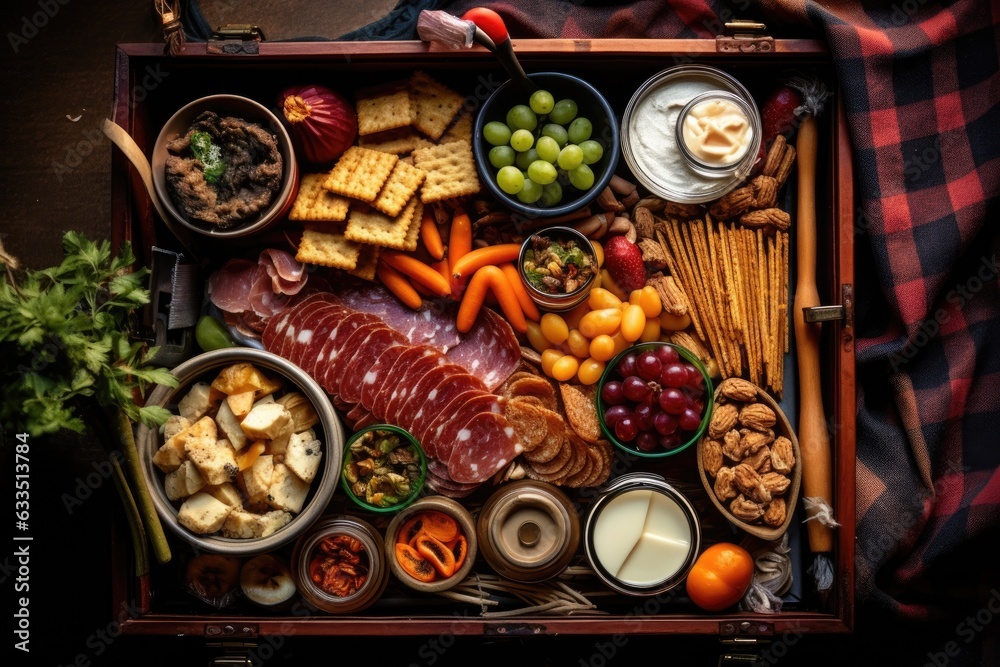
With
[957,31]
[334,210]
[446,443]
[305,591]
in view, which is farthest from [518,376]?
[957,31]

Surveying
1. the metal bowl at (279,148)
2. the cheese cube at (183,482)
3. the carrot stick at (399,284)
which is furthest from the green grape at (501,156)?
the cheese cube at (183,482)

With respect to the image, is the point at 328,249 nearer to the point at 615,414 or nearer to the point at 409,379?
the point at 409,379

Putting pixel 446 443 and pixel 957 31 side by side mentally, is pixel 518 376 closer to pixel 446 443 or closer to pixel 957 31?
pixel 446 443

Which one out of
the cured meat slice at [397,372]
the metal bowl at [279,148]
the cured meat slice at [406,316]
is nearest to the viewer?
the metal bowl at [279,148]

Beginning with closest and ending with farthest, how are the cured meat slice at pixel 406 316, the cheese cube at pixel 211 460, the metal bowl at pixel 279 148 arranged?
the cheese cube at pixel 211 460 < the metal bowl at pixel 279 148 < the cured meat slice at pixel 406 316

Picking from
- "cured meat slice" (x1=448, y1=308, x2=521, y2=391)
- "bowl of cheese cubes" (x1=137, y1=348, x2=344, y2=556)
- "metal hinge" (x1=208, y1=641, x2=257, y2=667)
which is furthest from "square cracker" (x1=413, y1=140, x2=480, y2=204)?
"metal hinge" (x1=208, y1=641, x2=257, y2=667)

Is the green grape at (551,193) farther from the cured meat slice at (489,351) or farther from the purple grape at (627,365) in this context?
the purple grape at (627,365)
